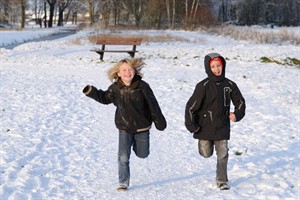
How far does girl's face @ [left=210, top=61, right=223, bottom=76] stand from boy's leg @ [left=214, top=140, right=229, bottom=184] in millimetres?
799

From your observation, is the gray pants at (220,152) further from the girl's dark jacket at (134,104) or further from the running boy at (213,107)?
the girl's dark jacket at (134,104)

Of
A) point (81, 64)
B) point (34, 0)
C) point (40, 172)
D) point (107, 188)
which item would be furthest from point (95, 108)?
point (34, 0)

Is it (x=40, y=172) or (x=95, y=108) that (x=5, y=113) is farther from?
(x=40, y=172)

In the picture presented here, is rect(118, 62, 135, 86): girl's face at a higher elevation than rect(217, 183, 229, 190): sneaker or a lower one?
higher

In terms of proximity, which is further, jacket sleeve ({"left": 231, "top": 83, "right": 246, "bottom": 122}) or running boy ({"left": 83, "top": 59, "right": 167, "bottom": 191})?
jacket sleeve ({"left": 231, "top": 83, "right": 246, "bottom": 122})

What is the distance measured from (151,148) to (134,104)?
2429 mm

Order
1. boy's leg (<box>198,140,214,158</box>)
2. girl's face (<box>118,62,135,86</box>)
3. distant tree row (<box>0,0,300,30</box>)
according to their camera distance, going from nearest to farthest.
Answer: girl's face (<box>118,62,135,86</box>), boy's leg (<box>198,140,214,158</box>), distant tree row (<box>0,0,300,30</box>)

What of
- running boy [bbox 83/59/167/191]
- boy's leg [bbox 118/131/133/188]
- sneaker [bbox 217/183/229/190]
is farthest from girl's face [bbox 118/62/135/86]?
sneaker [bbox 217/183/229/190]

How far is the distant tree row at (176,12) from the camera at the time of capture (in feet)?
182

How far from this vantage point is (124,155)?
5.00 metres

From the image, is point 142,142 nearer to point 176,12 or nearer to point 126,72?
point 126,72

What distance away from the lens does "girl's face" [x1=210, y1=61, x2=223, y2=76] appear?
15.8 ft

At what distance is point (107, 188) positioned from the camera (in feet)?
17.1

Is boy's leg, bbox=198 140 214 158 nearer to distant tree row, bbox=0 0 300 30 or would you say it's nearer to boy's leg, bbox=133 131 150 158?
boy's leg, bbox=133 131 150 158
